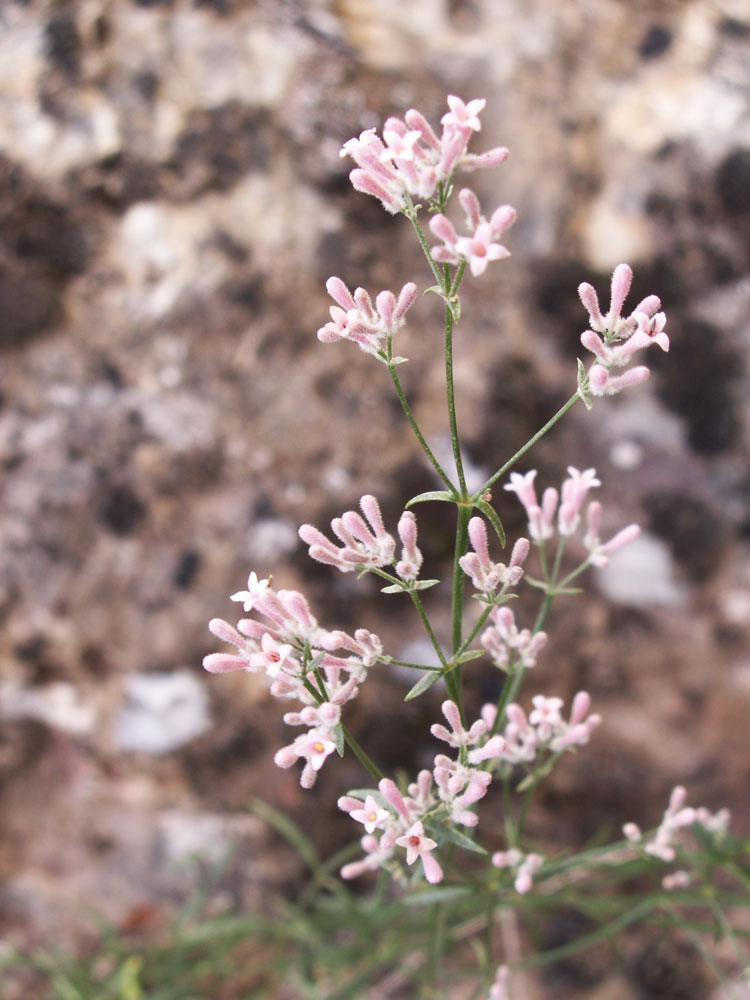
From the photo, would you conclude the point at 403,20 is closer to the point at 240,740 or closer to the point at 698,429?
the point at 698,429

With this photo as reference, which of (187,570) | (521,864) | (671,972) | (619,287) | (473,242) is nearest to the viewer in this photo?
(473,242)

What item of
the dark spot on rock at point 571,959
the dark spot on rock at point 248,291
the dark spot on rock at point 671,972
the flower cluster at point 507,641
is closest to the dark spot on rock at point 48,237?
the dark spot on rock at point 248,291

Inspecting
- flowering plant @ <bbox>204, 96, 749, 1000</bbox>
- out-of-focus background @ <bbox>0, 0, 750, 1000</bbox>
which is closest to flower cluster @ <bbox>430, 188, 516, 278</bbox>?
flowering plant @ <bbox>204, 96, 749, 1000</bbox>

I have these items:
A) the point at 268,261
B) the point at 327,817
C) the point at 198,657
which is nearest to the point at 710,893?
the point at 327,817

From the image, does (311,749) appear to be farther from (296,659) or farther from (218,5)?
(218,5)

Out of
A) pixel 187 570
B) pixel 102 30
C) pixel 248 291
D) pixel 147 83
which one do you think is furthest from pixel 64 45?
pixel 187 570

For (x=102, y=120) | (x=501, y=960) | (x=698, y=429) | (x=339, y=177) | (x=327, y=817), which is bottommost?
(x=501, y=960)
